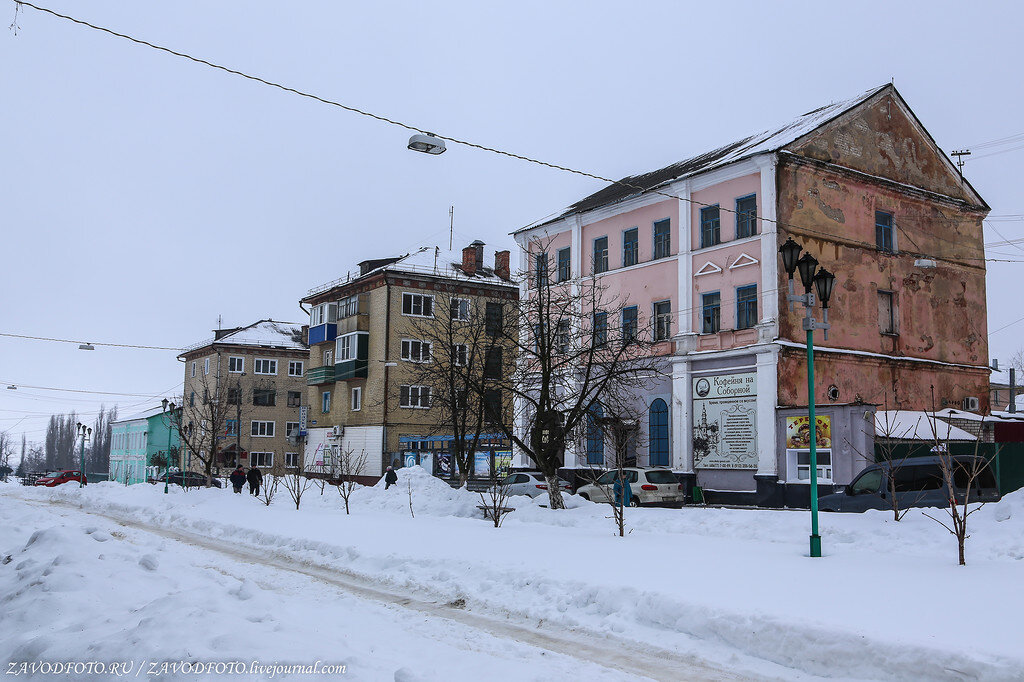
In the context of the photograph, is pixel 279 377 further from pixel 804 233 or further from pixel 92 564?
pixel 92 564

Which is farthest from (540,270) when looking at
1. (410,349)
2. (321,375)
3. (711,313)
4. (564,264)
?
(321,375)

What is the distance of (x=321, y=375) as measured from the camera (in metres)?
58.1

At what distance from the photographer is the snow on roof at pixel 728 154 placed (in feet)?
105

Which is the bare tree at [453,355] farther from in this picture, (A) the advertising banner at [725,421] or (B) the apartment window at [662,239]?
(A) the advertising banner at [725,421]

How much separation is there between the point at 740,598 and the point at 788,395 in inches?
831

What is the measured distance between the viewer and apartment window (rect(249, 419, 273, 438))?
70.6 m

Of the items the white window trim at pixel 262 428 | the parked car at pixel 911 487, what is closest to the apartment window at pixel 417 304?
the white window trim at pixel 262 428

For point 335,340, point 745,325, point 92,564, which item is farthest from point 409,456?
point 92,564

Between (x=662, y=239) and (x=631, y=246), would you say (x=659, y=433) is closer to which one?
(x=662, y=239)

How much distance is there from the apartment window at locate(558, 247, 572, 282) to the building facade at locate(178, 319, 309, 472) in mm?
35746

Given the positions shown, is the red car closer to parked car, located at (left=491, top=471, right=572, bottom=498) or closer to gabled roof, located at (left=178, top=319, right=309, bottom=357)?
gabled roof, located at (left=178, top=319, right=309, bottom=357)

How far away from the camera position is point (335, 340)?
58000 mm

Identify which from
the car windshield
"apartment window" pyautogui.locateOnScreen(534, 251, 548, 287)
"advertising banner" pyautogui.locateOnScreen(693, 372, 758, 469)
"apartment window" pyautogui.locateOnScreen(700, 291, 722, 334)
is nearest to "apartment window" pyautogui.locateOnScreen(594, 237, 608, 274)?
"apartment window" pyautogui.locateOnScreen(700, 291, 722, 334)

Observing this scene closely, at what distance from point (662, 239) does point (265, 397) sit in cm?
4553
